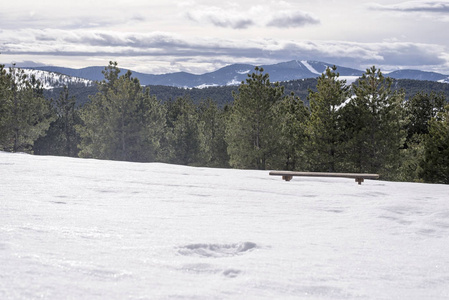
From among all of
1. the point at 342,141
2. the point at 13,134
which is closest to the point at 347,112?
the point at 342,141

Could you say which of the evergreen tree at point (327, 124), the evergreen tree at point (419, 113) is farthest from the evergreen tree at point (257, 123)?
the evergreen tree at point (419, 113)

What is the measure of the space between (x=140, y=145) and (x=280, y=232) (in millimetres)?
38081

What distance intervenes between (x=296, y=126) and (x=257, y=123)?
2991 millimetres

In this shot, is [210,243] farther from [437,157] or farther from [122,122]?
[122,122]

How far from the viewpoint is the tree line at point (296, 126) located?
26000 mm

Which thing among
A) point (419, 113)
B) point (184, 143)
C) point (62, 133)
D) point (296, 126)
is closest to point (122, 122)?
point (184, 143)

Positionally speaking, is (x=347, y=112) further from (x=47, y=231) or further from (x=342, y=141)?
(x=47, y=231)

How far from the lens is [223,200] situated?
7.78 metres

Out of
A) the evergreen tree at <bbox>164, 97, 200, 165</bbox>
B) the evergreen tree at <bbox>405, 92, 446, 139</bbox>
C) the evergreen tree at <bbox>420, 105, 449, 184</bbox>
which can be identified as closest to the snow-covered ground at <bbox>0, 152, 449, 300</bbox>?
the evergreen tree at <bbox>420, 105, 449, 184</bbox>

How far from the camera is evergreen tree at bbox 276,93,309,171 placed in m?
28.8

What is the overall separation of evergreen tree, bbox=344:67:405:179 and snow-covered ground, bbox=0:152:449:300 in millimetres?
17799

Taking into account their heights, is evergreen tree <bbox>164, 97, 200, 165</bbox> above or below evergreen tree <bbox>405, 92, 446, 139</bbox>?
below

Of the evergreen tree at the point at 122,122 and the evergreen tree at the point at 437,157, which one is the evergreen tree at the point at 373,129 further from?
the evergreen tree at the point at 122,122

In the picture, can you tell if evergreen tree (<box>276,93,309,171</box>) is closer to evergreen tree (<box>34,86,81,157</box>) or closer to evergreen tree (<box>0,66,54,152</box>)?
evergreen tree (<box>0,66,54,152</box>)
